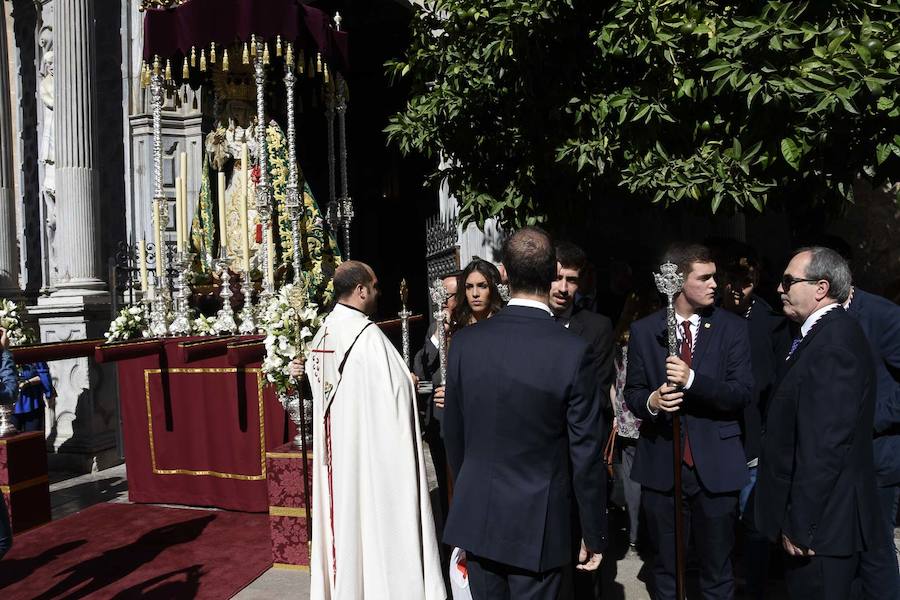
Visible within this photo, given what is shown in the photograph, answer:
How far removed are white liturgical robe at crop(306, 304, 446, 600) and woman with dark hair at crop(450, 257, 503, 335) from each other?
634 mm

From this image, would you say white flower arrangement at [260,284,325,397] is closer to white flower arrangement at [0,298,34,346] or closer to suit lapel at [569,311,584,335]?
suit lapel at [569,311,584,335]

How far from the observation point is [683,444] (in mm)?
3861

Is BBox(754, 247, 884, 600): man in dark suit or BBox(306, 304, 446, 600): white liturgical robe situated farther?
BBox(306, 304, 446, 600): white liturgical robe

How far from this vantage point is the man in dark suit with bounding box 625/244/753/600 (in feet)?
12.1

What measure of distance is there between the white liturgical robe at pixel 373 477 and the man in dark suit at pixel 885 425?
2211mm

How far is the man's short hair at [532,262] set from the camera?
2922 millimetres

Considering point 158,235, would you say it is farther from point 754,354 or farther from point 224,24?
point 754,354

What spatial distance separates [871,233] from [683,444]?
→ 14.7ft

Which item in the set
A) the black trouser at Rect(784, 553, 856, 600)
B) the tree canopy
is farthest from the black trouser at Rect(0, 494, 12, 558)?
the black trouser at Rect(784, 553, 856, 600)

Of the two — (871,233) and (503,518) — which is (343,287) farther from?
(871,233)

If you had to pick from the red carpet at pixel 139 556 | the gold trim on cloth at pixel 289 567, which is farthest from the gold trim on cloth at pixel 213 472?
the gold trim on cloth at pixel 289 567

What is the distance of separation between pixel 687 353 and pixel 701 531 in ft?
3.01

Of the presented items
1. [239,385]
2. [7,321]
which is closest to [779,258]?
[239,385]

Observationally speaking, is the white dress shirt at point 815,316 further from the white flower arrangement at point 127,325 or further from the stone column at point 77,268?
the stone column at point 77,268
